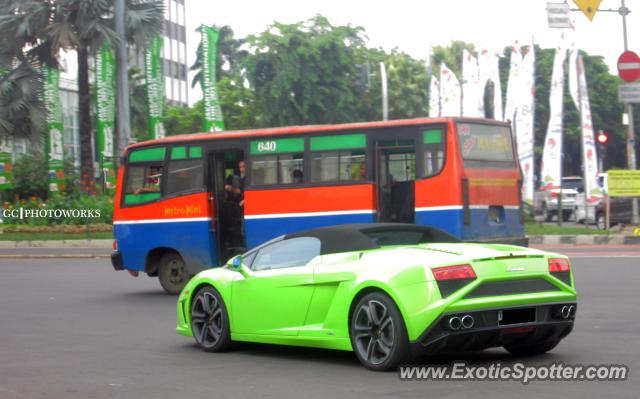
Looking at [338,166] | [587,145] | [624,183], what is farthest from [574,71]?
[338,166]

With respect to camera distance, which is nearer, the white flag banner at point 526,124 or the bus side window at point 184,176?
the bus side window at point 184,176

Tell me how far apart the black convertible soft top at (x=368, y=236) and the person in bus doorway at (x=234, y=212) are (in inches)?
343

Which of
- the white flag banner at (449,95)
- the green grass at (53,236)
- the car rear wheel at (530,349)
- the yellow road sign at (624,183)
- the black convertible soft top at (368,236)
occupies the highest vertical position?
the white flag banner at (449,95)

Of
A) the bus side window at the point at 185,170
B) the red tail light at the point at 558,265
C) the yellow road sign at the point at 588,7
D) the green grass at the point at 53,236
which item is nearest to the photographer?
the red tail light at the point at 558,265

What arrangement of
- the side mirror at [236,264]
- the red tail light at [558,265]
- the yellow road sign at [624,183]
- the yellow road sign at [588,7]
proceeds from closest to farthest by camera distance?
the red tail light at [558,265] < the side mirror at [236,264] < the yellow road sign at [588,7] < the yellow road sign at [624,183]

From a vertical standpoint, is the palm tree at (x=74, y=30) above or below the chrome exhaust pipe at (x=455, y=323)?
above

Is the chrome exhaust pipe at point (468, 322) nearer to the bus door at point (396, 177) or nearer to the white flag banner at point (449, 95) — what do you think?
the bus door at point (396, 177)

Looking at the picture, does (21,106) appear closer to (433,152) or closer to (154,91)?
(154,91)

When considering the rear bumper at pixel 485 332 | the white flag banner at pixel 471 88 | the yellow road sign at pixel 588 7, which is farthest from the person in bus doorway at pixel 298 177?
the white flag banner at pixel 471 88

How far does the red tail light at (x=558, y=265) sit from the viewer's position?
867 centimetres

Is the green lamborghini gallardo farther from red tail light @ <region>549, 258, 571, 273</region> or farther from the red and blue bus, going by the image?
the red and blue bus

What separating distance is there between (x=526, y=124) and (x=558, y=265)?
3835 cm

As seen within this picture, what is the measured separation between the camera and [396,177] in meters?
17.4

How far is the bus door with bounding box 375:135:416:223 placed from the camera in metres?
17.1
